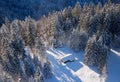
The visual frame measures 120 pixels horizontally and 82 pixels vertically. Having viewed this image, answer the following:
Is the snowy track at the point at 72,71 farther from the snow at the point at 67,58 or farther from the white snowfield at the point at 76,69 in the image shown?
the snow at the point at 67,58

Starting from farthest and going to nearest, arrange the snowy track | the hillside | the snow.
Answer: the snow < the snowy track < the hillside

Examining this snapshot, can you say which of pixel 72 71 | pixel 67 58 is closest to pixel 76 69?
pixel 72 71

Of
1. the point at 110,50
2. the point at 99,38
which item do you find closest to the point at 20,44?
the point at 99,38

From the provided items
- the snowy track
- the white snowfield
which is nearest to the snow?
the white snowfield

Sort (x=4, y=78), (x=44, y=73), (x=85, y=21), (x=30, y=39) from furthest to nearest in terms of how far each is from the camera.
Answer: (x=85, y=21) → (x=30, y=39) → (x=44, y=73) → (x=4, y=78)

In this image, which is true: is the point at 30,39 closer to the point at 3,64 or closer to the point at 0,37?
the point at 0,37

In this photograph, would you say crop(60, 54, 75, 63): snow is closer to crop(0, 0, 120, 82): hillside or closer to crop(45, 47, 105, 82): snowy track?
crop(0, 0, 120, 82): hillside

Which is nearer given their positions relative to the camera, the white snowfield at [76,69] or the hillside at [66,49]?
the hillside at [66,49]

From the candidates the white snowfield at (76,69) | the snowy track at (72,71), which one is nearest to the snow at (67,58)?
the white snowfield at (76,69)
